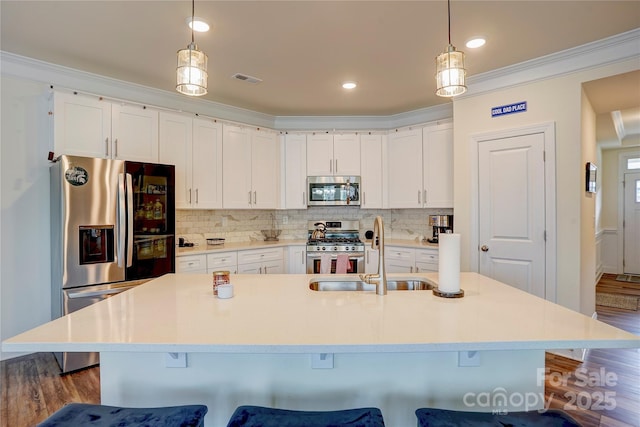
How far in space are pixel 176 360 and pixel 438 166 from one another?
3693 mm

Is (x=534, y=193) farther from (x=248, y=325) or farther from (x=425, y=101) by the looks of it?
(x=248, y=325)

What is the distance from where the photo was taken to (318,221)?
512 centimetres

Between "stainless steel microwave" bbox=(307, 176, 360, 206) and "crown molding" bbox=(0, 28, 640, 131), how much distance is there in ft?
3.64

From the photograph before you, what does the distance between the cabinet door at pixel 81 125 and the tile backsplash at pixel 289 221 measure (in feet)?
4.32

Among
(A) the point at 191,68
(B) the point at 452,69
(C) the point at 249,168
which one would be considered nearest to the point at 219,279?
(A) the point at 191,68

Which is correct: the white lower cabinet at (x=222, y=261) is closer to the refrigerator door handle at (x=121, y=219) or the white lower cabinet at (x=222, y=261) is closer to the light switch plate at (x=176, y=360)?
the refrigerator door handle at (x=121, y=219)

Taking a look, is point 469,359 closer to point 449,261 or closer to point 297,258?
point 449,261

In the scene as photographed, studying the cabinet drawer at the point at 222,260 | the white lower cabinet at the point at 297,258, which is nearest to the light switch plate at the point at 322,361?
the cabinet drawer at the point at 222,260

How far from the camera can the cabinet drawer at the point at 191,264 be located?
3.56 meters

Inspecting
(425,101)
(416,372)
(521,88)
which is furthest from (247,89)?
(416,372)

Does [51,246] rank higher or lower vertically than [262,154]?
lower

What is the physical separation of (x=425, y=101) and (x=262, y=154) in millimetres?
2205

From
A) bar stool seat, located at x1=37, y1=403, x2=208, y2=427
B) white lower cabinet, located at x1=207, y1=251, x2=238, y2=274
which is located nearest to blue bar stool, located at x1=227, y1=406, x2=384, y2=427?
bar stool seat, located at x1=37, y1=403, x2=208, y2=427

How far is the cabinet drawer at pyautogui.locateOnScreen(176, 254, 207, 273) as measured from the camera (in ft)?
11.7
